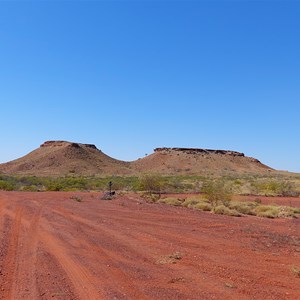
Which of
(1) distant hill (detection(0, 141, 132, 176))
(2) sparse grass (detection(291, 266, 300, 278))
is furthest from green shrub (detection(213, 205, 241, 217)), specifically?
(1) distant hill (detection(0, 141, 132, 176))

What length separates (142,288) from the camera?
8.98m

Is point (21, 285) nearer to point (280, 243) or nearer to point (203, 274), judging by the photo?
point (203, 274)

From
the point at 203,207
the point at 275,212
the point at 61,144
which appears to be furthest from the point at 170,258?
the point at 61,144

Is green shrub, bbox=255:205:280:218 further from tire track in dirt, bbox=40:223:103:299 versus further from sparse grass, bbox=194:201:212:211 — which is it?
tire track in dirt, bbox=40:223:103:299

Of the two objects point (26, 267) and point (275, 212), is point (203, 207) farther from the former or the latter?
point (26, 267)

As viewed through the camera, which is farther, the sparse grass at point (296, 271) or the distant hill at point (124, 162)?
the distant hill at point (124, 162)

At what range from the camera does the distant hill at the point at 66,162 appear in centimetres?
11179

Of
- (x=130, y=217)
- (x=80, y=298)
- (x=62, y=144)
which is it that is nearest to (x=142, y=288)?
(x=80, y=298)

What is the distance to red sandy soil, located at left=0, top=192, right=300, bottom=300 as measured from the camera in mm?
8844

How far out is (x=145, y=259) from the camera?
11.8m

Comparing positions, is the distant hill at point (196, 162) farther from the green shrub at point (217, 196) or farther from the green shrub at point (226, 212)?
the green shrub at point (226, 212)

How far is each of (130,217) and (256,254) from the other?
9.75 m

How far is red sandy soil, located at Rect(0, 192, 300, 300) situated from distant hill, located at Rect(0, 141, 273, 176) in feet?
297

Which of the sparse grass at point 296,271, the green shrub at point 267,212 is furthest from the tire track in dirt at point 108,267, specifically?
the green shrub at point 267,212
